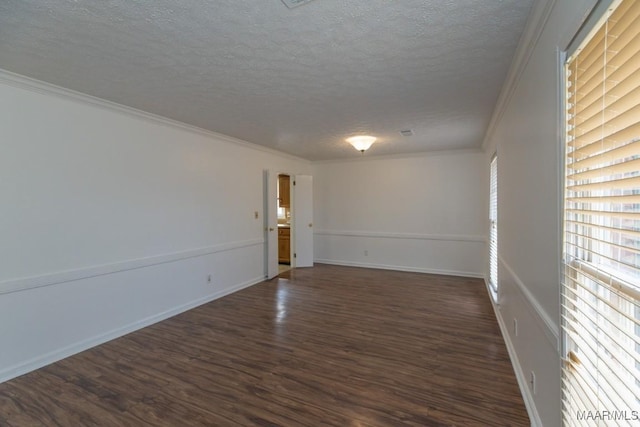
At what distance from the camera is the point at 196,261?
4.28m

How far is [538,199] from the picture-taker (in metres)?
1.73

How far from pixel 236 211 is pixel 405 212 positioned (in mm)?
3499

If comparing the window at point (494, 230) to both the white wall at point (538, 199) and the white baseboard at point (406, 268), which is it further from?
the white baseboard at point (406, 268)

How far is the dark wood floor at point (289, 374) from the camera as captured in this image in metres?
2.06

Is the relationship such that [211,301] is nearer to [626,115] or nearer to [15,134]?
[15,134]

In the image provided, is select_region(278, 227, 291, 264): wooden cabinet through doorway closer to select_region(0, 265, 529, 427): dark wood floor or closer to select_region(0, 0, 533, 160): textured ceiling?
select_region(0, 265, 529, 427): dark wood floor

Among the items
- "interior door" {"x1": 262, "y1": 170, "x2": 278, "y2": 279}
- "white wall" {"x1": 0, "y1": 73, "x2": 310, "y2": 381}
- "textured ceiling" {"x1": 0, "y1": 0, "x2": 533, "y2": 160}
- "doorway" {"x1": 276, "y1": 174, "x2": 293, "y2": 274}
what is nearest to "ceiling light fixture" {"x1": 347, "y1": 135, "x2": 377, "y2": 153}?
"textured ceiling" {"x1": 0, "y1": 0, "x2": 533, "y2": 160}

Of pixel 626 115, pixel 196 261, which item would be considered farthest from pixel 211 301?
pixel 626 115

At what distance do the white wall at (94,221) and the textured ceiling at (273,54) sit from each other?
1.19 feet

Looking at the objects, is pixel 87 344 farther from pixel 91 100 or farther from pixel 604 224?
pixel 604 224

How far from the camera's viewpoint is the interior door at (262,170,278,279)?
5.70 m

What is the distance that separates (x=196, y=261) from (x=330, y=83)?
3.09 metres

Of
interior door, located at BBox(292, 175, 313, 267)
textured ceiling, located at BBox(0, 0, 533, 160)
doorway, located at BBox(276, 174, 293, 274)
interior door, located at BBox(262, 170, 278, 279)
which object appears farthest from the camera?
doorway, located at BBox(276, 174, 293, 274)

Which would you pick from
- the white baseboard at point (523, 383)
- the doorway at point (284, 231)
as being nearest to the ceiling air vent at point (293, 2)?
the white baseboard at point (523, 383)
